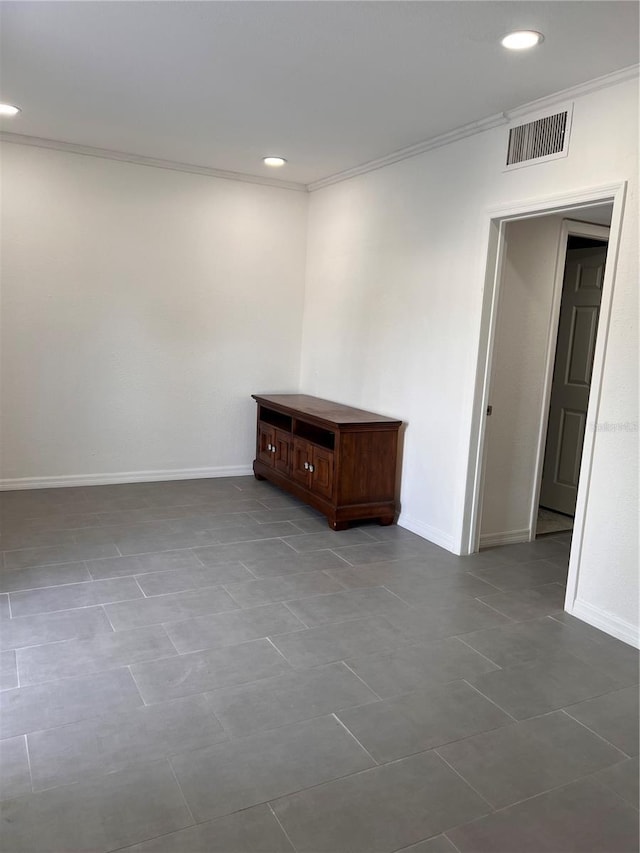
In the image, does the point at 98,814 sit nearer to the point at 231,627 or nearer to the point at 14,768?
the point at 14,768

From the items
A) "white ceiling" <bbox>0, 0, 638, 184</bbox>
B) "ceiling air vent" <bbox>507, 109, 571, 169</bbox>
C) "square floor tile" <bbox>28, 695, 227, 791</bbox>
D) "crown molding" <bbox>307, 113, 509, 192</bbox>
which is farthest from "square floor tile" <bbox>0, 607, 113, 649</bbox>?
"crown molding" <bbox>307, 113, 509, 192</bbox>

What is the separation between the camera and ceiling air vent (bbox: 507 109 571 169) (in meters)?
3.30

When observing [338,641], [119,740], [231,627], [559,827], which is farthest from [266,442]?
[559,827]

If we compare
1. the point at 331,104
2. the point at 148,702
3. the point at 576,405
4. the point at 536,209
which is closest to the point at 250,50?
the point at 331,104

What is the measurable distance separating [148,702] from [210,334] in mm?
3691

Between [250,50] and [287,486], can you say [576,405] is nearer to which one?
[287,486]

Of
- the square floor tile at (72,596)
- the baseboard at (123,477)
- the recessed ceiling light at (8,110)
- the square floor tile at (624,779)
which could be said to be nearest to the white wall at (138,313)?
the baseboard at (123,477)

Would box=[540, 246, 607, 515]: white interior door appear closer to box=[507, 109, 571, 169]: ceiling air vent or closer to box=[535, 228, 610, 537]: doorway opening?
box=[535, 228, 610, 537]: doorway opening

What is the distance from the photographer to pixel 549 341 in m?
4.24

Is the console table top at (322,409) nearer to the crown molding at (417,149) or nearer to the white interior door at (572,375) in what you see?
the white interior door at (572,375)

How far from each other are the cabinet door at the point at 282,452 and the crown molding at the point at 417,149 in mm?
2099

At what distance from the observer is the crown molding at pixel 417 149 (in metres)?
3.73

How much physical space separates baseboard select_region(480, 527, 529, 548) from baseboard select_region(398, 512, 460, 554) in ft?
0.83

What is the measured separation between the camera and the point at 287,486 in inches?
200
